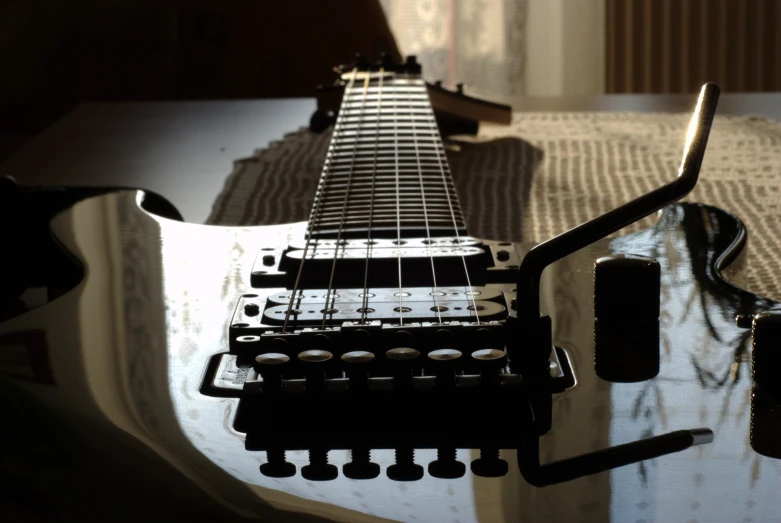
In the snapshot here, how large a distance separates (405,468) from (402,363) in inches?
2.4

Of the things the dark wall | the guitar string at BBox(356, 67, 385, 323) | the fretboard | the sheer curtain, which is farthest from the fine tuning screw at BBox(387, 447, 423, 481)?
the sheer curtain

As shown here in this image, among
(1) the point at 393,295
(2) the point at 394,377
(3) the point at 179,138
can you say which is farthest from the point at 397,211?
(3) the point at 179,138

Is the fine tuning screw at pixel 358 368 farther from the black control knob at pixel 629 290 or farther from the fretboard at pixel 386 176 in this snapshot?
the fretboard at pixel 386 176

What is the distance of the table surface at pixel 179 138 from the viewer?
1.09 m

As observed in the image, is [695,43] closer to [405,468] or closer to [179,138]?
[179,138]

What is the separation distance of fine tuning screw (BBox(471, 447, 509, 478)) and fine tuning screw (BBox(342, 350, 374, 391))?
0.06m

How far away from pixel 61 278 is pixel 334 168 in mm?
241

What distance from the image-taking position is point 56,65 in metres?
2.09

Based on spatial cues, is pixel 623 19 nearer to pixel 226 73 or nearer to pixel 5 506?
pixel 226 73

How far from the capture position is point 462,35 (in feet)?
8.76

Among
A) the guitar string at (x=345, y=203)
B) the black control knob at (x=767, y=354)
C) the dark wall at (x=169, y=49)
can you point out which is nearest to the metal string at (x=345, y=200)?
the guitar string at (x=345, y=203)

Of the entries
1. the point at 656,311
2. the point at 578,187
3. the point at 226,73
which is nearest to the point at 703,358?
the point at 656,311

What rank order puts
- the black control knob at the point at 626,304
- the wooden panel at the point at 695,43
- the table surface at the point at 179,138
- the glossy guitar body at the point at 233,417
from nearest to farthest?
1. the glossy guitar body at the point at 233,417
2. the black control knob at the point at 626,304
3. the table surface at the point at 179,138
4. the wooden panel at the point at 695,43

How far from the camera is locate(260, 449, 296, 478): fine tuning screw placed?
37cm
